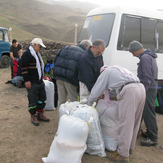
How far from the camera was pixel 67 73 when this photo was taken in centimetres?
326

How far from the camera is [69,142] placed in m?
2.40

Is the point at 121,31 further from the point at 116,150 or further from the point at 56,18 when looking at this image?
the point at 56,18

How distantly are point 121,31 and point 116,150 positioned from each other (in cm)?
257

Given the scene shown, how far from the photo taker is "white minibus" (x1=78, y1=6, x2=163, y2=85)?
422 cm

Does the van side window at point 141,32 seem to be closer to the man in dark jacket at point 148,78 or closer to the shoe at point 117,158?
the man in dark jacket at point 148,78

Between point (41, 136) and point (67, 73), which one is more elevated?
point (67, 73)

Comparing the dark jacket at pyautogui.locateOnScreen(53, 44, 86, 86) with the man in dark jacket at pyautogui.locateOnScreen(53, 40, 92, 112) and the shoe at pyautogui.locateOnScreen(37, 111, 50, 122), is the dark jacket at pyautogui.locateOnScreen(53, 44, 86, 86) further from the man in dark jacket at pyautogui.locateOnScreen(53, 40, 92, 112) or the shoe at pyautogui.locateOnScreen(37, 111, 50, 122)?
the shoe at pyautogui.locateOnScreen(37, 111, 50, 122)

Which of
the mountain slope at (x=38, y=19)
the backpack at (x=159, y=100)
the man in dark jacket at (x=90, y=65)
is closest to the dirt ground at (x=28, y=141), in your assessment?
the backpack at (x=159, y=100)

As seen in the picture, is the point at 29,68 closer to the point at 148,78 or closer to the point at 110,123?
the point at 110,123

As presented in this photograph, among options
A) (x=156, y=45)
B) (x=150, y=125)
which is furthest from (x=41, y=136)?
(x=156, y=45)

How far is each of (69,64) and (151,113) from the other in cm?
163

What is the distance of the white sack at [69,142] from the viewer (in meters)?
2.40

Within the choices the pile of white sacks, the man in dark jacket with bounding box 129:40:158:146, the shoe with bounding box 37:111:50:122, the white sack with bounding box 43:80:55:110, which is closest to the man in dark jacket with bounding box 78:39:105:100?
the pile of white sacks

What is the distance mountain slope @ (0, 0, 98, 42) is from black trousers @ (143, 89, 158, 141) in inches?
1368
